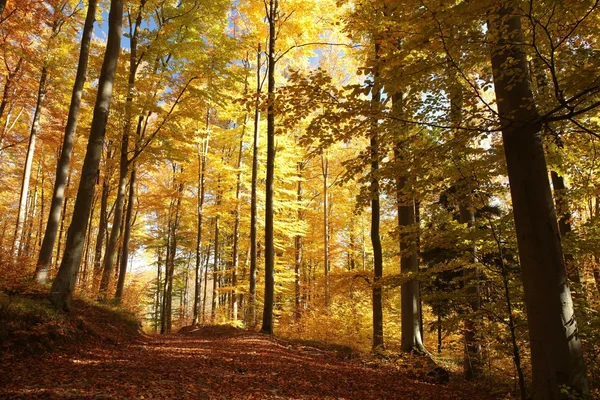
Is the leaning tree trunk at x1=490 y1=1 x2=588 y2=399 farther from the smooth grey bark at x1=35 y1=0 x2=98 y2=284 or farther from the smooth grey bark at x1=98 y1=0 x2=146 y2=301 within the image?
the smooth grey bark at x1=98 y1=0 x2=146 y2=301

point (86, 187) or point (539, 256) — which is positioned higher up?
point (86, 187)

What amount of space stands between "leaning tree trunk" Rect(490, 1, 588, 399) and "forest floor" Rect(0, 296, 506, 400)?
2328mm

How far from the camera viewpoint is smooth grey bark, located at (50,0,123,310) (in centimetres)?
627

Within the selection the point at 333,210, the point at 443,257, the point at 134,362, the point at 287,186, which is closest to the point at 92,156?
the point at 134,362

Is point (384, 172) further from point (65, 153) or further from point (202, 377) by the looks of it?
point (65, 153)

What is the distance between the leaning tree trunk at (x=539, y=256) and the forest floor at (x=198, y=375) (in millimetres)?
2328

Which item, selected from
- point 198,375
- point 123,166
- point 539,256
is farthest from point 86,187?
point 539,256

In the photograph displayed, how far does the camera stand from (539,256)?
12.2ft

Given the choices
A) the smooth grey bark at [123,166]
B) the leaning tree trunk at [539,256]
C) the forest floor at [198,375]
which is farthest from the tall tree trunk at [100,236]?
the leaning tree trunk at [539,256]

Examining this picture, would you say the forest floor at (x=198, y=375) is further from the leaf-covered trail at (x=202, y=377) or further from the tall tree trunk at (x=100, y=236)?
the tall tree trunk at (x=100, y=236)

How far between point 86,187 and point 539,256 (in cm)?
720

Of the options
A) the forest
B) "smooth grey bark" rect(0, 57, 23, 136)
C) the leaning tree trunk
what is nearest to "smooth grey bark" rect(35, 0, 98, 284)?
the forest

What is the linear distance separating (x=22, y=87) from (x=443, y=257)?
15.5m

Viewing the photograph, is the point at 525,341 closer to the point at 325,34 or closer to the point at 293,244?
the point at 325,34
